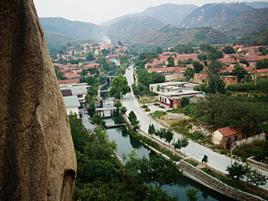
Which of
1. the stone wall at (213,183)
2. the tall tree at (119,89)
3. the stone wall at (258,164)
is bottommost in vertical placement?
the stone wall at (213,183)

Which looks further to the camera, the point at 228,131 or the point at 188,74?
the point at 188,74

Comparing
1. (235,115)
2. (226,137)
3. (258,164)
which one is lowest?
(258,164)

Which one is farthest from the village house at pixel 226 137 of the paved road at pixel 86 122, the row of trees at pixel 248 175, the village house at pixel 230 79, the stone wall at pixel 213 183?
the village house at pixel 230 79

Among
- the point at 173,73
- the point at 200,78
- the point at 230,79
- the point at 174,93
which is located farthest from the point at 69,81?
the point at 230,79

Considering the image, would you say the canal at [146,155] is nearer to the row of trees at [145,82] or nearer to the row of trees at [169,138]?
the row of trees at [169,138]

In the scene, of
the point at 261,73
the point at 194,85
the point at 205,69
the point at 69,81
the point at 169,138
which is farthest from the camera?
the point at 205,69

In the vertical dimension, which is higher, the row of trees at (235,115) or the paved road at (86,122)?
the row of trees at (235,115)

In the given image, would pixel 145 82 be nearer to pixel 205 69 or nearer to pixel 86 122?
pixel 205 69
